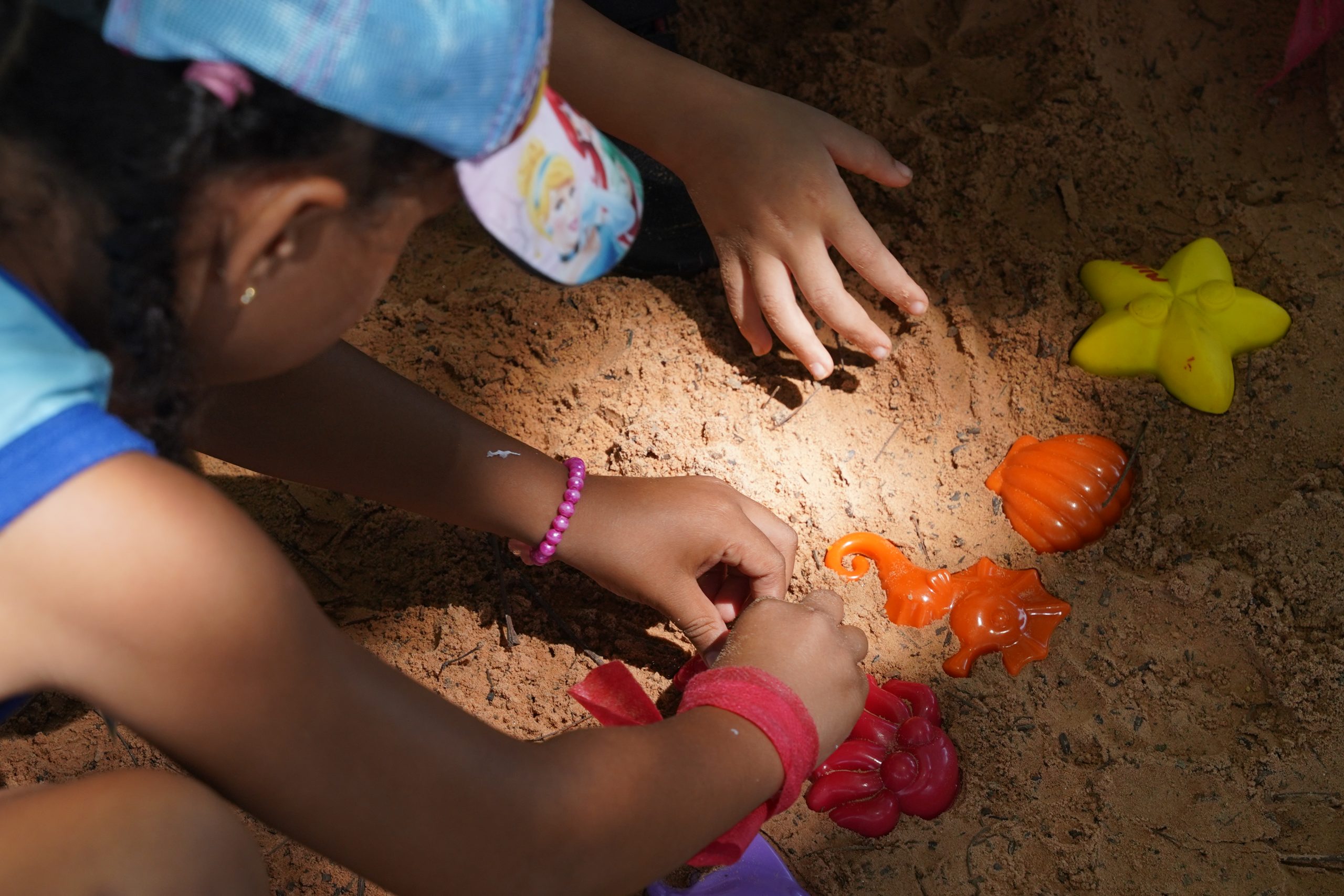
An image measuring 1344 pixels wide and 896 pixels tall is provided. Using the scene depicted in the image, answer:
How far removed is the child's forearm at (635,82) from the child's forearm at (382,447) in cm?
56

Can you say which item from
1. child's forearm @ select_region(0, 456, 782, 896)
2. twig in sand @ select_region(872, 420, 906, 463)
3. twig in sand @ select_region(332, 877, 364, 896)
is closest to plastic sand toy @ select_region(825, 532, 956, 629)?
twig in sand @ select_region(872, 420, 906, 463)

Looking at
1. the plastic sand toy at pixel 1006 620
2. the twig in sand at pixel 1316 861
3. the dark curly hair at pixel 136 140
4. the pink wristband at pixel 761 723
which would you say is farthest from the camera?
the plastic sand toy at pixel 1006 620

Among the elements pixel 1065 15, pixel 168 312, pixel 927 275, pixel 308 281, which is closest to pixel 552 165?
pixel 308 281

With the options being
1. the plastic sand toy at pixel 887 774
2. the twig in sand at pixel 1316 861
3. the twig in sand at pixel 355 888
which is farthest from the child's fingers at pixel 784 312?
the twig in sand at pixel 355 888

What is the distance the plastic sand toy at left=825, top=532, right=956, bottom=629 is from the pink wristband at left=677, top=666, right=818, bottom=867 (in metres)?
0.42

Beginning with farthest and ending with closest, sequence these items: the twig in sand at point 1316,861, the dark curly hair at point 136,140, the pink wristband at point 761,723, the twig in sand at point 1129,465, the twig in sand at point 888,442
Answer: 1. the twig in sand at point 888,442
2. the twig in sand at point 1129,465
3. the twig in sand at point 1316,861
4. the pink wristband at point 761,723
5. the dark curly hair at point 136,140

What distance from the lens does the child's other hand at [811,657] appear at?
1409 millimetres

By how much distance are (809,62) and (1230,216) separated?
92cm

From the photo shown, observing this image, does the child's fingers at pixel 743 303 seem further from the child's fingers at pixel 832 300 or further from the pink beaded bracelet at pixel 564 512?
the pink beaded bracelet at pixel 564 512

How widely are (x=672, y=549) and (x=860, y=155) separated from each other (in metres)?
0.72

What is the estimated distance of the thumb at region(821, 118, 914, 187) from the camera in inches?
68.2

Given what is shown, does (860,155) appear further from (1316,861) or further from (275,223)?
(1316,861)

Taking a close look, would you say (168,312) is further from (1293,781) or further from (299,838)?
(1293,781)

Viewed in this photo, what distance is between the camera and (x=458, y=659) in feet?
5.77
